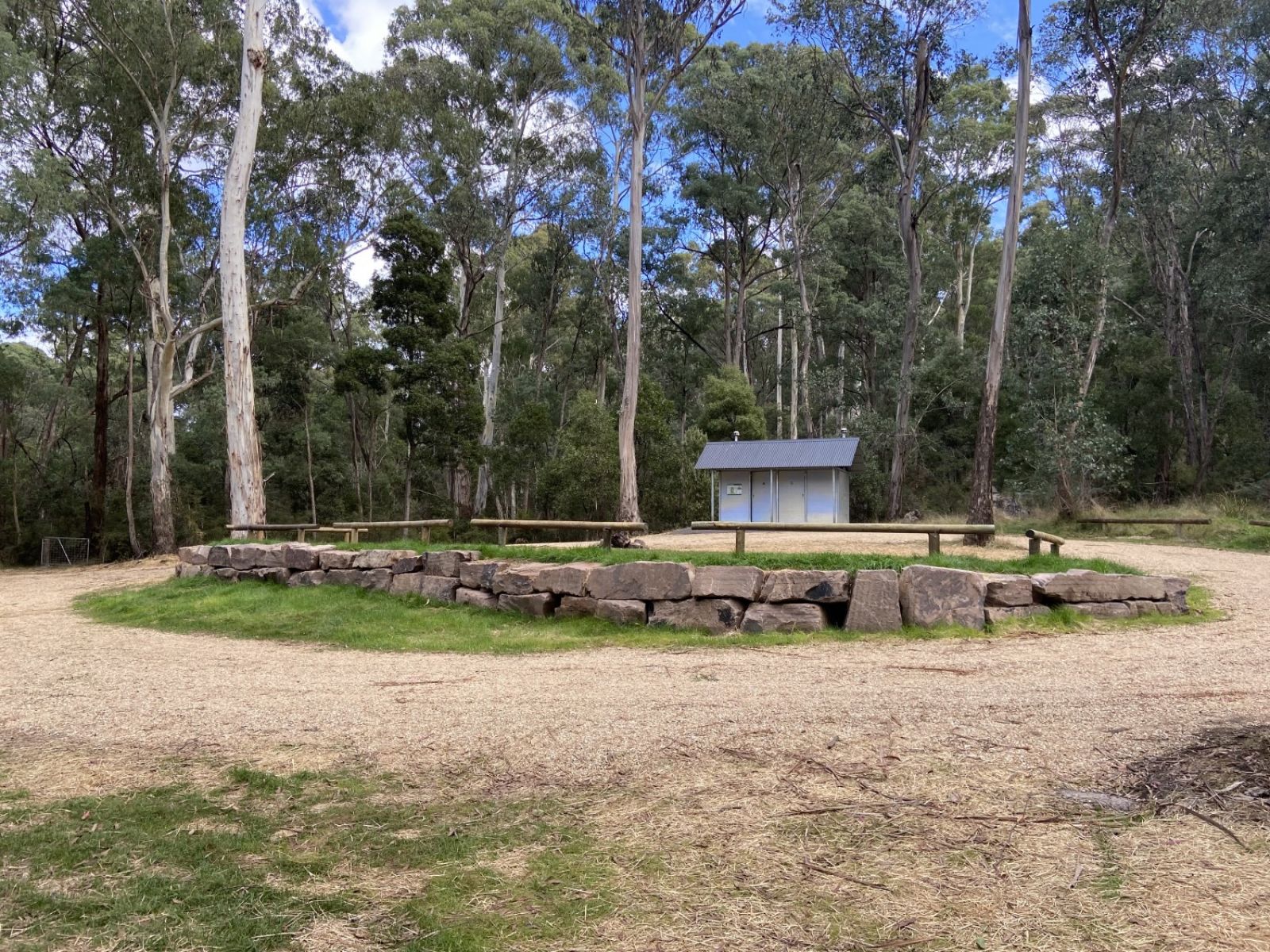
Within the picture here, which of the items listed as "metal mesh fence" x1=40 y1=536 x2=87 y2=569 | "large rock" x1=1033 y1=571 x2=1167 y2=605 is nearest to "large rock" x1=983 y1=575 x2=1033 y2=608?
"large rock" x1=1033 y1=571 x2=1167 y2=605

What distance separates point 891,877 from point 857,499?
26.5m

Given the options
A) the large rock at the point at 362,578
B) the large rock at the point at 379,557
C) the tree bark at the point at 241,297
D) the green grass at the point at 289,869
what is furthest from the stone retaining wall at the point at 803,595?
the tree bark at the point at 241,297

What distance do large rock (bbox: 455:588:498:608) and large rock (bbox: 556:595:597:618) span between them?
891 mm

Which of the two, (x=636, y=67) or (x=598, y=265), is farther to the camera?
(x=598, y=265)

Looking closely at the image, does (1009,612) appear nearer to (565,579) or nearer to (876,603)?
(876,603)

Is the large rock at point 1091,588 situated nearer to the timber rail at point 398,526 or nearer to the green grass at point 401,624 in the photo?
the green grass at point 401,624

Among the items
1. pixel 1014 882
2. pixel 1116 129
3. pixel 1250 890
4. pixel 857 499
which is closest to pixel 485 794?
pixel 1014 882

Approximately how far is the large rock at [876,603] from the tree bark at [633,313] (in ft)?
29.1

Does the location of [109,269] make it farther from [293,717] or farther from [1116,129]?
[1116,129]

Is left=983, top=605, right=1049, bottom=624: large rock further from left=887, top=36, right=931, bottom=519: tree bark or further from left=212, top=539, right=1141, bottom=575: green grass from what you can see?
left=887, top=36, right=931, bottom=519: tree bark

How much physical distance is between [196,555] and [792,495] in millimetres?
15021

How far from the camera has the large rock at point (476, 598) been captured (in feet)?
29.8

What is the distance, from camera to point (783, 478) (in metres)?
22.5

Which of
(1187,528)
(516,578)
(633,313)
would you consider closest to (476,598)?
(516,578)
